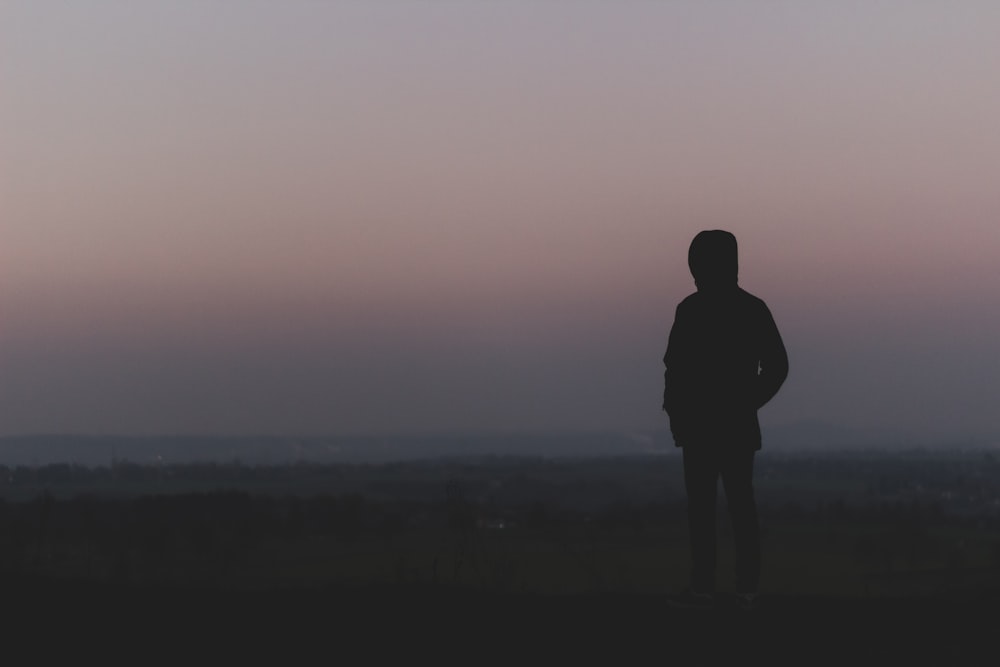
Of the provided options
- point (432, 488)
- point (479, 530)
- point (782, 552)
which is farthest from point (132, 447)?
point (479, 530)

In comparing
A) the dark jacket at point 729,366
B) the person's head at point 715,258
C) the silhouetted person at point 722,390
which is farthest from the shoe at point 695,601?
the person's head at point 715,258

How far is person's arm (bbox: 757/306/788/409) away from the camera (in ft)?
30.3

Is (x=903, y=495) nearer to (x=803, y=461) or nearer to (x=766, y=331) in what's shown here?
(x=803, y=461)

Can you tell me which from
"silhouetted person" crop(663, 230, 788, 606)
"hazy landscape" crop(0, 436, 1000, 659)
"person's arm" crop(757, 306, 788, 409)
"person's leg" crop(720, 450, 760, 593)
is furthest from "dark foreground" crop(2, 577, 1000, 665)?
"person's arm" crop(757, 306, 788, 409)

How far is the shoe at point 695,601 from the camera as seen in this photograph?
9.07 meters

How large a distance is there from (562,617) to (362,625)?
137 centimetres

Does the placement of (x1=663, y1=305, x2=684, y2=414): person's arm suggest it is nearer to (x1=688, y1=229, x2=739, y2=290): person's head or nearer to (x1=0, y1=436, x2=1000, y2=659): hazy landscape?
(x1=688, y1=229, x2=739, y2=290): person's head

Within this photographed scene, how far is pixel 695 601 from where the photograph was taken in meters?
9.10

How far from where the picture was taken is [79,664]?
24.6 feet

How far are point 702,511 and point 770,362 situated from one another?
118 cm

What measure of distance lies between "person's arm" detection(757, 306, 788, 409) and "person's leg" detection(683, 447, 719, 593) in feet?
1.88

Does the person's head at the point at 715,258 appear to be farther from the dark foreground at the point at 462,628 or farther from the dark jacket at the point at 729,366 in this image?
the dark foreground at the point at 462,628

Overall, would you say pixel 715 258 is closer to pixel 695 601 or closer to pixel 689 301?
pixel 689 301

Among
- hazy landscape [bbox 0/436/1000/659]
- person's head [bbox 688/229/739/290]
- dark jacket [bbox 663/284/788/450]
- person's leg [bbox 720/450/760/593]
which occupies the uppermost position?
person's head [bbox 688/229/739/290]
